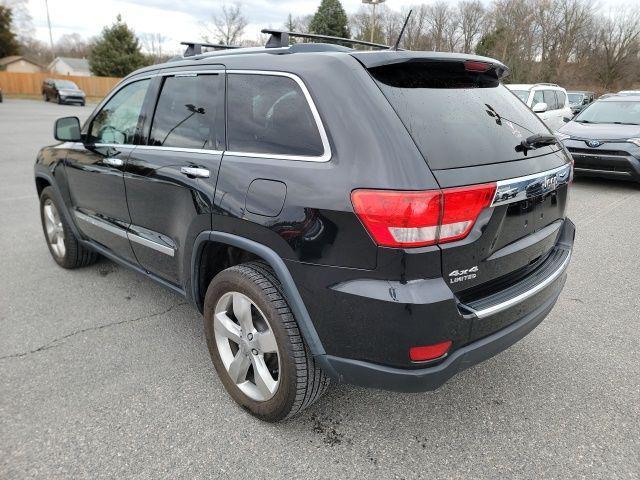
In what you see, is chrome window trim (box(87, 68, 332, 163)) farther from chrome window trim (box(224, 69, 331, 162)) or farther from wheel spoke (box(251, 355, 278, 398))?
wheel spoke (box(251, 355, 278, 398))

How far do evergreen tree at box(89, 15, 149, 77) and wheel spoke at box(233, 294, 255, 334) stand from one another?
1875 inches

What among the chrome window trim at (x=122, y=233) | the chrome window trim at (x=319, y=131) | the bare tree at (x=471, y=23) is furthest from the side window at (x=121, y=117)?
the bare tree at (x=471, y=23)

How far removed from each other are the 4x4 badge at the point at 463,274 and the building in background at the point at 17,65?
62585 mm

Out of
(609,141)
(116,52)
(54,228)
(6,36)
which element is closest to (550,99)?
(609,141)

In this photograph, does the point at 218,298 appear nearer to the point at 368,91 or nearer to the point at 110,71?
the point at 368,91

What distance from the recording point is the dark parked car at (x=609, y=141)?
7.80m

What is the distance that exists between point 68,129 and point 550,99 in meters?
11.8

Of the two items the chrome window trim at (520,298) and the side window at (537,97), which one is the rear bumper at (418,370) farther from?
the side window at (537,97)

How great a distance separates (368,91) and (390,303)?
0.89m

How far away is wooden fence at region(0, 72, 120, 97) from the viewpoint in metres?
42.9

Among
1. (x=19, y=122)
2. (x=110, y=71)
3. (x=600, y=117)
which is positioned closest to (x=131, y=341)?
(x=600, y=117)

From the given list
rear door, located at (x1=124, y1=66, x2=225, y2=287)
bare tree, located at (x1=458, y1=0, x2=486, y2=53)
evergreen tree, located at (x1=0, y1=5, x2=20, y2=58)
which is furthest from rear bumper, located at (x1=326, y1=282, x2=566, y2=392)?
evergreen tree, located at (x1=0, y1=5, x2=20, y2=58)

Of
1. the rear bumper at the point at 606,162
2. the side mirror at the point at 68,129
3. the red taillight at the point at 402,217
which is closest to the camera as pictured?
the red taillight at the point at 402,217

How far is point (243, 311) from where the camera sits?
238 centimetres
